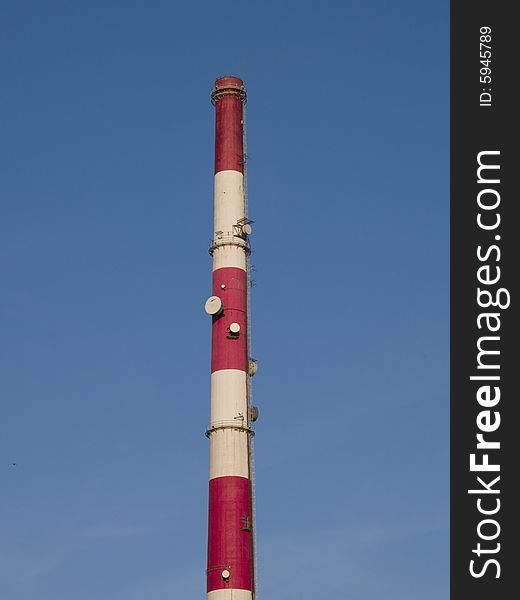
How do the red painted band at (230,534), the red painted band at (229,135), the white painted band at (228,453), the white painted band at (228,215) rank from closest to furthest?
the red painted band at (230,534)
the white painted band at (228,453)
the white painted band at (228,215)
the red painted band at (229,135)

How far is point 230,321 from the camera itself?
6431 centimetres

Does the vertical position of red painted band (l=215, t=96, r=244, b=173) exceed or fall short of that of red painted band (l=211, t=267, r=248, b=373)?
it exceeds it

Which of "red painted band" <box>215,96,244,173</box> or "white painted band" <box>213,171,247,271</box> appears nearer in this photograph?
"white painted band" <box>213,171,247,271</box>

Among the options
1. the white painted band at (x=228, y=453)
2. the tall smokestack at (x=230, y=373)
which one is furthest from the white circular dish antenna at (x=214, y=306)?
the white painted band at (x=228, y=453)

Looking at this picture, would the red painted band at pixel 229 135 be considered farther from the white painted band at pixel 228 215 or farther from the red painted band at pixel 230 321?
the red painted band at pixel 230 321

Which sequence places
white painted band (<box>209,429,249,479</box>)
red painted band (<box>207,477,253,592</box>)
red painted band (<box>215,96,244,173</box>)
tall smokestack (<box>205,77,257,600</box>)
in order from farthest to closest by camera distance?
red painted band (<box>215,96,244,173</box>) < white painted band (<box>209,429,249,479</box>) < tall smokestack (<box>205,77,257,600</box>) < red painted band (<box>207,477,253,592</box>)

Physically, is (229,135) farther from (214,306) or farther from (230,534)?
(230,534)

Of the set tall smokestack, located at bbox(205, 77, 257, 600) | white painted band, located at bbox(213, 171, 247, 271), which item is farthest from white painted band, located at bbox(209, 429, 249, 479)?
white painted band, located at bbox(213, 171, 247, 271)

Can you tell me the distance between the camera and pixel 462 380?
44188 mm

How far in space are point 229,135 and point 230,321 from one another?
10.9m

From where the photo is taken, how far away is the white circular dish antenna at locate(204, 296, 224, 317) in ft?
210

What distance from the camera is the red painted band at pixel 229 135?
67938mm

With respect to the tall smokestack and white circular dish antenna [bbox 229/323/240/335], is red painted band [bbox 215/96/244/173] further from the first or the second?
white circular dish antenna [bbox 229/323/240/335]

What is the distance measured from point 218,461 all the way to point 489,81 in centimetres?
2379
